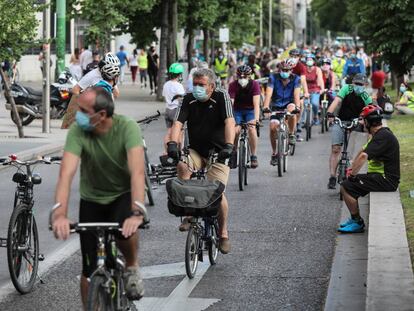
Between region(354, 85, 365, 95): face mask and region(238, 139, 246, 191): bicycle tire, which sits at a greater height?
region(354, 85, 365, 95): face mask

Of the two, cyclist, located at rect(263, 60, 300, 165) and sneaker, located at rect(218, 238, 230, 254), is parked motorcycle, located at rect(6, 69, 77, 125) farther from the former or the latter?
sneaker, located at rect(218, 238, 230, 254)

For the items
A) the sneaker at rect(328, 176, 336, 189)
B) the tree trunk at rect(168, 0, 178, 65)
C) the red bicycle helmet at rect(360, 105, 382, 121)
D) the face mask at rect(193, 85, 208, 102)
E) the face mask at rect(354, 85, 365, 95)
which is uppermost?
the tree trunk at rect(168, 0, 178, 65)

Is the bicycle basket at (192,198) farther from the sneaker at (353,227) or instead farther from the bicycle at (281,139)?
the bicycle at (281,139)

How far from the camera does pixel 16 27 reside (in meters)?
20.1

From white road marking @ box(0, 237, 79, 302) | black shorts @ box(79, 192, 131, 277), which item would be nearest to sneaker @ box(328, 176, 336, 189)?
white road marking @ box(0, 237, 79, 302)

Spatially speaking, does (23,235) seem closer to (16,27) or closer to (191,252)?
(191,252)

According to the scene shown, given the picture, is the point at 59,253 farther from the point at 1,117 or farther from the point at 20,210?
the point at 1,117

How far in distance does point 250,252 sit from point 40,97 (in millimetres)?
17213

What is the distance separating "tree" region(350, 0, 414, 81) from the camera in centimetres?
3009

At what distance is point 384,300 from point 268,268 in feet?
7.70

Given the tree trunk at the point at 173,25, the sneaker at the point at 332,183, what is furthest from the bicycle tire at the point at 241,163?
Answer: the tree trunk at the point at 173,25

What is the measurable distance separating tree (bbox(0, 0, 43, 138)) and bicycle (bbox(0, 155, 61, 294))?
11.5 metres

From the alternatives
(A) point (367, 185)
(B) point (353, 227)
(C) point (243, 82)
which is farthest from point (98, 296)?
(C) point (243, 82)

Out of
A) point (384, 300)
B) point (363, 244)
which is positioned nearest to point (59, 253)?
point (363, 244)
